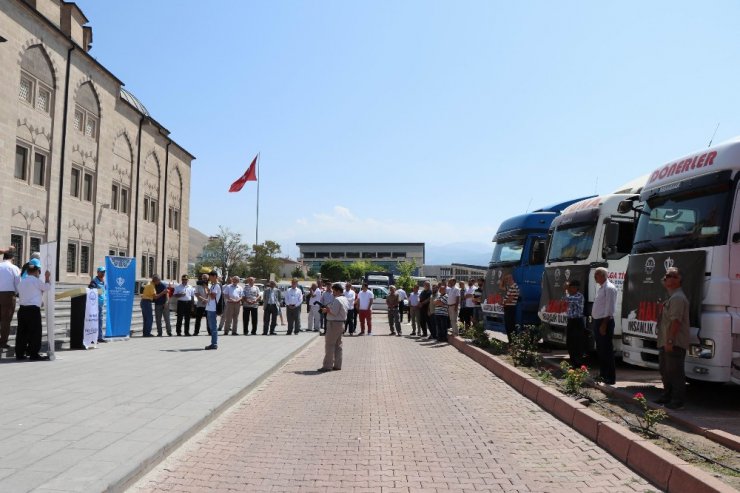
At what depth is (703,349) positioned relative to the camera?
780 centimetres

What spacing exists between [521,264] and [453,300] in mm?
3338

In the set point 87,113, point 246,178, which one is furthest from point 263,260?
point 87,113

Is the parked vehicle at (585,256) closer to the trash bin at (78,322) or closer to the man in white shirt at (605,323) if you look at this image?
the man in white shirt at (605,323)

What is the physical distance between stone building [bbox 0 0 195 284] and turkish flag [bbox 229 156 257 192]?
14.4 feet

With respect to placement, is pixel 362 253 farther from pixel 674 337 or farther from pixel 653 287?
pixel 674 337

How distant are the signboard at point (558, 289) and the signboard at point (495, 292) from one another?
2.32m

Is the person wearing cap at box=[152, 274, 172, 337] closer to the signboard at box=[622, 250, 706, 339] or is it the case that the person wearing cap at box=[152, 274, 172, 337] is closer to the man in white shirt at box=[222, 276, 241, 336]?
the man in white shirt at box=[222, 276, 241, 336]

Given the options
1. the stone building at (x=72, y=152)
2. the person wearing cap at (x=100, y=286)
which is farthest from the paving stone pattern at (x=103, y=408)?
the stone building at (x=72, y=152)

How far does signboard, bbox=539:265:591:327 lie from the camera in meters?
12.5

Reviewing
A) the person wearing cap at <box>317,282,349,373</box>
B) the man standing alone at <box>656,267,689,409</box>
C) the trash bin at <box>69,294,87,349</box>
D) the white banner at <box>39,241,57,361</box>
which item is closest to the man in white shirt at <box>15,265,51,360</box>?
the white banner at <box>39,241,57,361</box>

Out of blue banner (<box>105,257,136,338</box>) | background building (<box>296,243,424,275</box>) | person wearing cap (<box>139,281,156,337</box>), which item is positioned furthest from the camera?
background building (<box>296,243,424,275</box>)

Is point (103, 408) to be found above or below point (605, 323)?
below

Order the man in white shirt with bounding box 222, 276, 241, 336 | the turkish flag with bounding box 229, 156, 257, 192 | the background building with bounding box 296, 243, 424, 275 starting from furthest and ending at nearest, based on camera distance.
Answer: the background building with bounding box 296, 243, 424, 275, the turkish flag with bounding box 229, 156, 257, 192, the man in white shirt with bounding box 222, 276, 241, 336

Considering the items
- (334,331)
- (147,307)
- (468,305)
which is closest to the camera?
(334,331)
